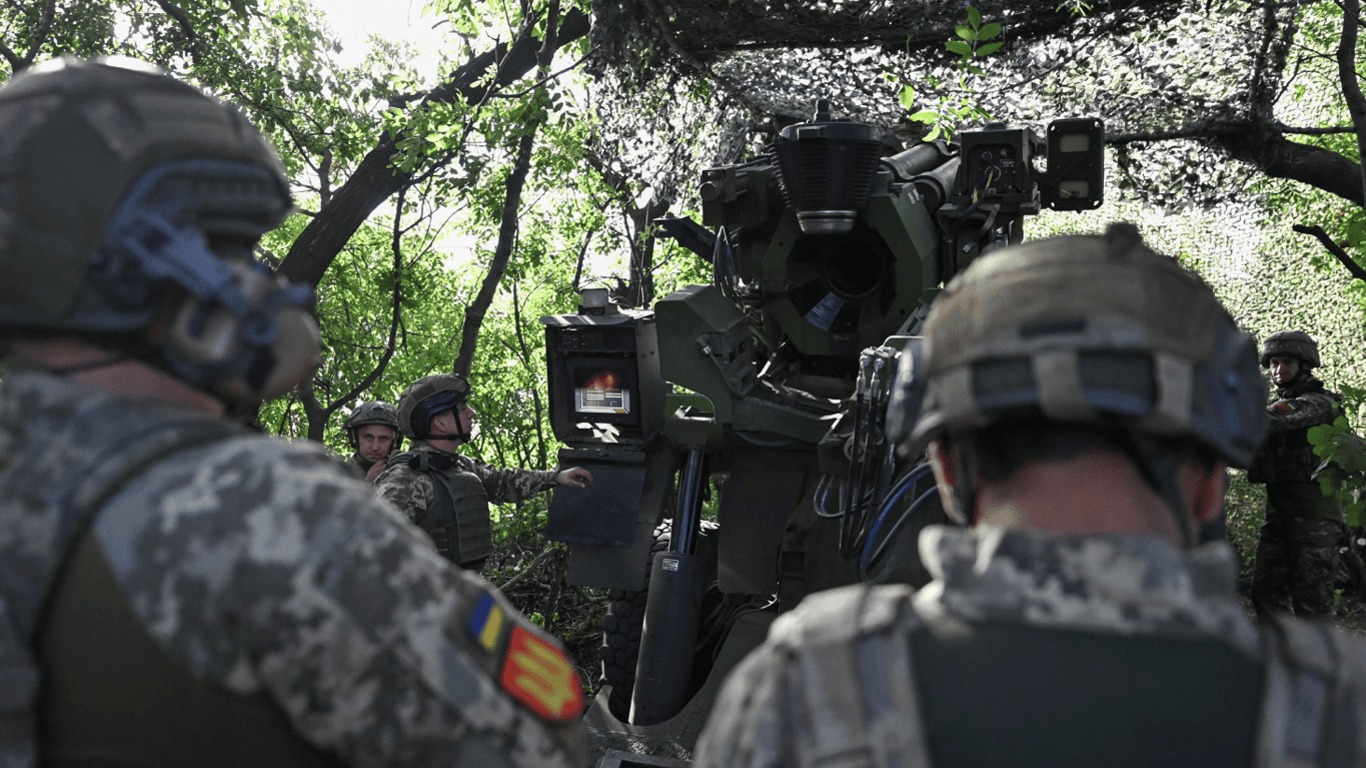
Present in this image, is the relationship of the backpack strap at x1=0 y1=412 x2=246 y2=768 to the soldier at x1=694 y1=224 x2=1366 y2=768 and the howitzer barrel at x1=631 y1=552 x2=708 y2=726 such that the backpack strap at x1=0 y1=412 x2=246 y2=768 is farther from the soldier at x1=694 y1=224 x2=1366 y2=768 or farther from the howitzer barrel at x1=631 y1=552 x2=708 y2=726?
the howitzer barrel at x1=631 y1=552 x2=708 y2=726

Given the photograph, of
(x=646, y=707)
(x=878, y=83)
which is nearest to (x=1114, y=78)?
(x=878, y=83)

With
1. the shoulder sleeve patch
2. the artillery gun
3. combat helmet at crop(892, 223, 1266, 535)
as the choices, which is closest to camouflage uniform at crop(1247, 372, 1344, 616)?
the artillery gun

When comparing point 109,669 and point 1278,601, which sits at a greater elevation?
point 109,669

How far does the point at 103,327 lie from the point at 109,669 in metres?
0.46

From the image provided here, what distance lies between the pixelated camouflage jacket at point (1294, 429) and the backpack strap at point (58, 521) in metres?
8.07

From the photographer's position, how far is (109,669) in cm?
147

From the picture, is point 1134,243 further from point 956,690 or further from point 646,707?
point 646,707

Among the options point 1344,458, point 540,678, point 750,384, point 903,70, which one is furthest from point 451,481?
point 540,678

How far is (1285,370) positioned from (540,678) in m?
8.28

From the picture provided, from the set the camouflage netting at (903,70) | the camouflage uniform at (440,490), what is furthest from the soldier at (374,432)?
the camouflage netting at (903,70)

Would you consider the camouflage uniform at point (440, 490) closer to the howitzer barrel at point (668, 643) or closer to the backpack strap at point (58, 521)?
the howitzer barrel at point (668, 643)

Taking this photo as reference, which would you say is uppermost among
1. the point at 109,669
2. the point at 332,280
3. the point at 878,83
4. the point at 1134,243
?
the point at 878,83

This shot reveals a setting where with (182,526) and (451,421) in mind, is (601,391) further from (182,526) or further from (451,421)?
(182,526)

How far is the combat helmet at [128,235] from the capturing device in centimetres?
162
